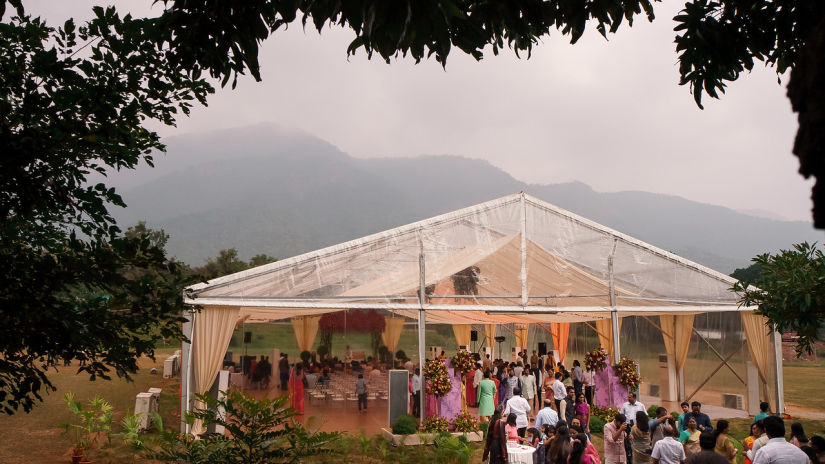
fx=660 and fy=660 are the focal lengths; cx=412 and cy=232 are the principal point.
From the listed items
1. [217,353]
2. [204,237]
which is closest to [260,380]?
[217,353]

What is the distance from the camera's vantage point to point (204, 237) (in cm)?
17875

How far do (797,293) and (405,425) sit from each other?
751cm

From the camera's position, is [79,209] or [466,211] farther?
[466,211]

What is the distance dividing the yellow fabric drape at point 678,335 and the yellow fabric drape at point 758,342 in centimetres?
221

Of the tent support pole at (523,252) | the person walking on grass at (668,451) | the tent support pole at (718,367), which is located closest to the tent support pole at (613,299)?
the tent support pole at (523,252)

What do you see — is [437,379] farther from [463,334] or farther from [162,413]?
[463,334]

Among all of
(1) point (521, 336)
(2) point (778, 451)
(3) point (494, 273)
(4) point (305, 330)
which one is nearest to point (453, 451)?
(3) point (494, 273)

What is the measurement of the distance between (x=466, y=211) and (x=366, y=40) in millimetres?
11495

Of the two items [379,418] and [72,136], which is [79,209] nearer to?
[72,136]

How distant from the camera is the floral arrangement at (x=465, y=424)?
12514 mm

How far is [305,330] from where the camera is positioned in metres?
20.6

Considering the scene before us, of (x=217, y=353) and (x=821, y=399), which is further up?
(x=217, y=353)

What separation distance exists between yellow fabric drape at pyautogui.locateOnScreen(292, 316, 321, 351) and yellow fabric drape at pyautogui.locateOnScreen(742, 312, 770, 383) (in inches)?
456

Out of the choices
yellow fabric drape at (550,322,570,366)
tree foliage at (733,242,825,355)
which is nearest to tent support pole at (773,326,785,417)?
tree foliage at (733,242,825,355)
